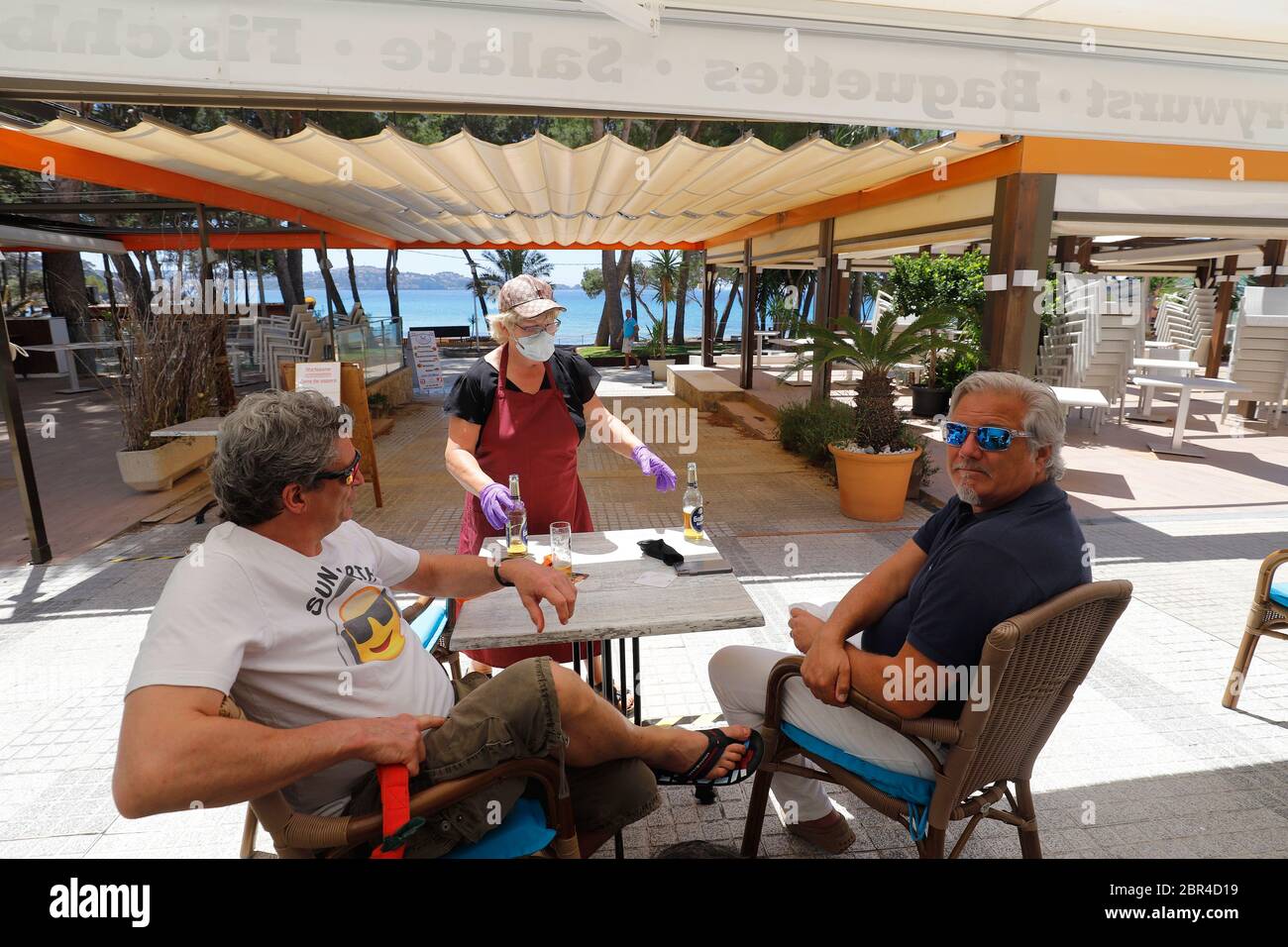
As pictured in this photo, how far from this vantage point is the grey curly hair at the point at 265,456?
1519 millimetres

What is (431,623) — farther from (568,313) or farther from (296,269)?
(568,313)

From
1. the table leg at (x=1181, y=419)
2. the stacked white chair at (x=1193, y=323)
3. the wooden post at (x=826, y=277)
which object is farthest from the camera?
the stacked white chair at (x=1193, y=323)

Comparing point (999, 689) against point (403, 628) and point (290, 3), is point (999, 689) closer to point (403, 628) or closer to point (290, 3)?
point (403, 628)

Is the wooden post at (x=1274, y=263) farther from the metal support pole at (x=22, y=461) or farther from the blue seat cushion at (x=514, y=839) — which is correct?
the metal support pole at (x=22, y=461)

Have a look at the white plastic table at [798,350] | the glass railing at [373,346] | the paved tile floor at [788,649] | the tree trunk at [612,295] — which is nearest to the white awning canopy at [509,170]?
the white plastic table at [798,350]

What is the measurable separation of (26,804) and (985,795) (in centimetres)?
Answer: 309

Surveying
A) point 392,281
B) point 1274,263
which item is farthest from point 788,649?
point 392,281

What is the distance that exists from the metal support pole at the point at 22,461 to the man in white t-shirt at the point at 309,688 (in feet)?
13.7

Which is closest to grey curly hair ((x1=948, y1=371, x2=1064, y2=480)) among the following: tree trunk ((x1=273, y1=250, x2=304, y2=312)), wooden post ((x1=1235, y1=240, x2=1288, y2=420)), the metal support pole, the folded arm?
the folded arm

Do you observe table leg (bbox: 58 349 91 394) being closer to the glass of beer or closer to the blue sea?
the glass of beer

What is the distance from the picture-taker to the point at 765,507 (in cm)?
597

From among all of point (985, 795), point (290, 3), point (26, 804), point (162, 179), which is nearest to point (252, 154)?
point (162, 179)

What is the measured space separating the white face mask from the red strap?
1678 millimetres
